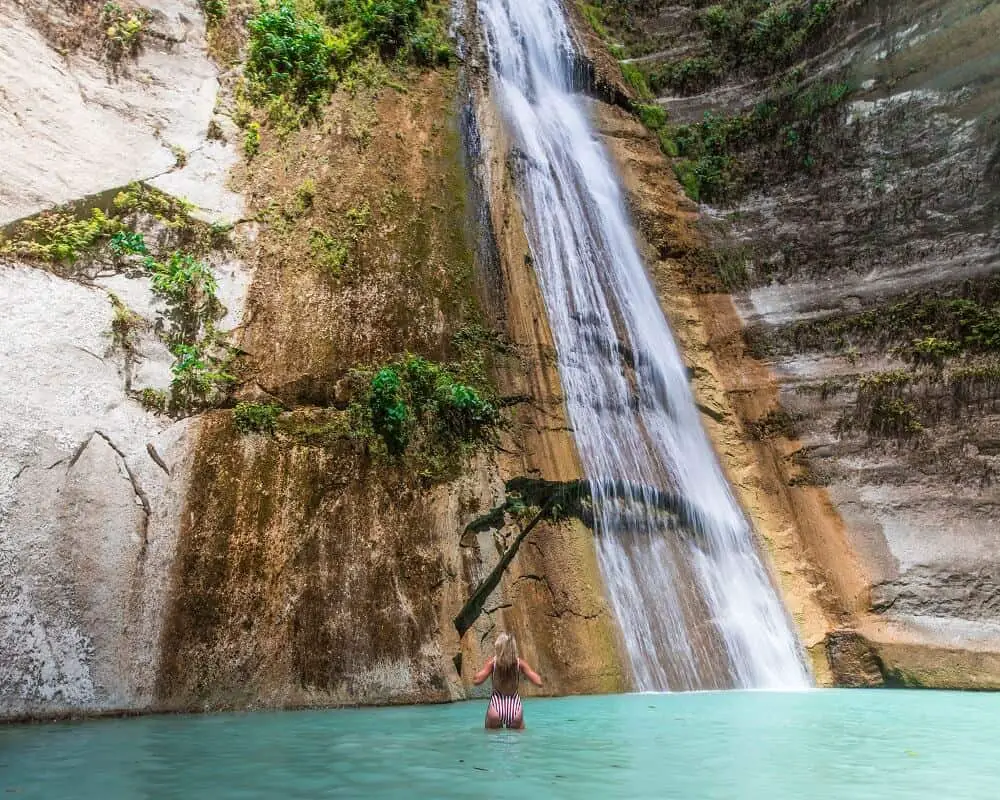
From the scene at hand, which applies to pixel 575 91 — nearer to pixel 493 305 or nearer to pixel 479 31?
pixel 479 31

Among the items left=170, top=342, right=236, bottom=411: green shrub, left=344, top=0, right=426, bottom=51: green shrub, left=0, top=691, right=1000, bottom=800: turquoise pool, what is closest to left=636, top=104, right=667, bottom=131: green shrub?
left=344, top=0, right=426, bottom=51: green shrub

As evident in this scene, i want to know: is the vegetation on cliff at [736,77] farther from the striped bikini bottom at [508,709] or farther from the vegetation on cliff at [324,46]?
the striped bikini bottom at [508,709]

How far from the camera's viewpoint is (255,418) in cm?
834

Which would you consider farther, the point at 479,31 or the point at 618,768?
the point at 479,31

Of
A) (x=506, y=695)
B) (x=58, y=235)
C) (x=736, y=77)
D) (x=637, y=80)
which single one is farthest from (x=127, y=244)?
(x=736, y=77)

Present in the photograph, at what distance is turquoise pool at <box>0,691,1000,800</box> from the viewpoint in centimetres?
368

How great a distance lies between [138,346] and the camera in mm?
8391

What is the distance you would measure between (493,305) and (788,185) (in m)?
8.22

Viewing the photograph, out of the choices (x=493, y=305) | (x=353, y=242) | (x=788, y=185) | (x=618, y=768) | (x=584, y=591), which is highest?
(x=788, y=185)

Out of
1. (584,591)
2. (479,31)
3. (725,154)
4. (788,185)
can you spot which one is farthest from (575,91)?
(584,591)

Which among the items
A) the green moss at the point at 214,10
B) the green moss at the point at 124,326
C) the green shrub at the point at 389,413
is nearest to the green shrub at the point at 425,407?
the green shrub at the point at 389,413

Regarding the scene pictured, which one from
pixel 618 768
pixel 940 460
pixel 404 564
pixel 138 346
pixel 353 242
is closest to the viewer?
pixel 618 768

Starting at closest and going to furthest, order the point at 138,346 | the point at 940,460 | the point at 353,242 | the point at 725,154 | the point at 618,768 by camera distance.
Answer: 1. the point at 618,768
2. the point at 138,346
3. the point at 353,242
4. the point at 940,460
5. the point at 725,154

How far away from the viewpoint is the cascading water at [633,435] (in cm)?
905
